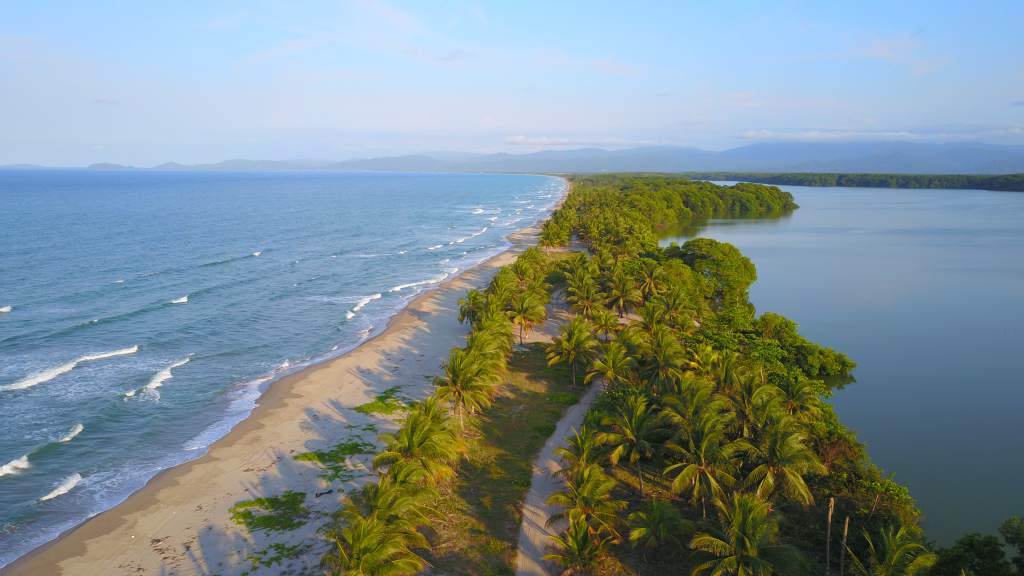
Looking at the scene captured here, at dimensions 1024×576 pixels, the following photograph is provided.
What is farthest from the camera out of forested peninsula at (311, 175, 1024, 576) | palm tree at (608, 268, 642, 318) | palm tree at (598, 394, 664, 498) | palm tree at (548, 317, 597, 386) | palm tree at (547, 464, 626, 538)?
palm tree at (608, 268, 642, 318)

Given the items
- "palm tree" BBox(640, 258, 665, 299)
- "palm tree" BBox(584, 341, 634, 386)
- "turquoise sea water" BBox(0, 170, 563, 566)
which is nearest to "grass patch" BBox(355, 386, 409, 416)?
"turquoise sea water" BBox(0, 170, 563, 566)

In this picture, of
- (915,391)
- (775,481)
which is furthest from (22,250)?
(915,391)

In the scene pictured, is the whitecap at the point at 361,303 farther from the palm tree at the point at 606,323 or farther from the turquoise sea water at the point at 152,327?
the palm tree at the point at 606,323

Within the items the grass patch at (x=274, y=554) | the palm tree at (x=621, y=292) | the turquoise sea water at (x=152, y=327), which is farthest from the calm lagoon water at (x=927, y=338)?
the turquoise sea water at (x=152, y=327)

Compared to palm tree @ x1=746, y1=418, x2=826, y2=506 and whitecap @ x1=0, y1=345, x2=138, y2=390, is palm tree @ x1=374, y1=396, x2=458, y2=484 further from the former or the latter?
whitecap @ x1=0, y1=345, x2=138, y2=390

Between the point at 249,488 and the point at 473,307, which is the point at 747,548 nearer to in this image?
the point at 249,488

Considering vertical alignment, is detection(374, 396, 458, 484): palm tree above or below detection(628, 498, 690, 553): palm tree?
above
